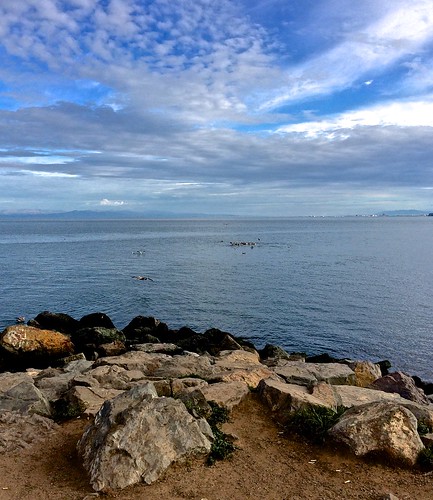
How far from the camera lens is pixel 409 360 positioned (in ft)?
97.3

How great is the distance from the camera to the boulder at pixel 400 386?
18.4 metres

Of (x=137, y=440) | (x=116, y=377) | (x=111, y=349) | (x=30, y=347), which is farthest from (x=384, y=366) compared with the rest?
(x=137, y=440)

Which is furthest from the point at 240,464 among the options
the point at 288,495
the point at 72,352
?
the point at 72,352

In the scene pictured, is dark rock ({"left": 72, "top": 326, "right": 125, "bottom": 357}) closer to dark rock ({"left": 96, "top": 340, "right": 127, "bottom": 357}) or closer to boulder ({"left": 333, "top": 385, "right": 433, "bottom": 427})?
dark rock ({"left": 96, "top": 340, "right": 127, "bottom": 357})

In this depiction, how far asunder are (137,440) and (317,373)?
35.0 ft

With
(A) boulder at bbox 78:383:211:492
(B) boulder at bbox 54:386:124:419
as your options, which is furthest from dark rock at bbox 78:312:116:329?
(A) boulder at bbox 78:383:211:492

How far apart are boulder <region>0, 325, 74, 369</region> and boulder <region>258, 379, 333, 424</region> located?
16.6 metres

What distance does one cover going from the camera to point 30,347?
26906 millimetres

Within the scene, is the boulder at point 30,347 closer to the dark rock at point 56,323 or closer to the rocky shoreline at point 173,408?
the dark rock at point 56,323

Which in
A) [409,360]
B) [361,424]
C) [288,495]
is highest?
[361,424]

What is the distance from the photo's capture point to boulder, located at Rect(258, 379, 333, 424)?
41.1ft

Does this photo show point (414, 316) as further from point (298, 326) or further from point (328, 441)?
point (328, 441)

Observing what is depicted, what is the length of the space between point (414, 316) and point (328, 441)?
3131 cm

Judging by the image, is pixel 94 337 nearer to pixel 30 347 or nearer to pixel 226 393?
pixel 30 347
